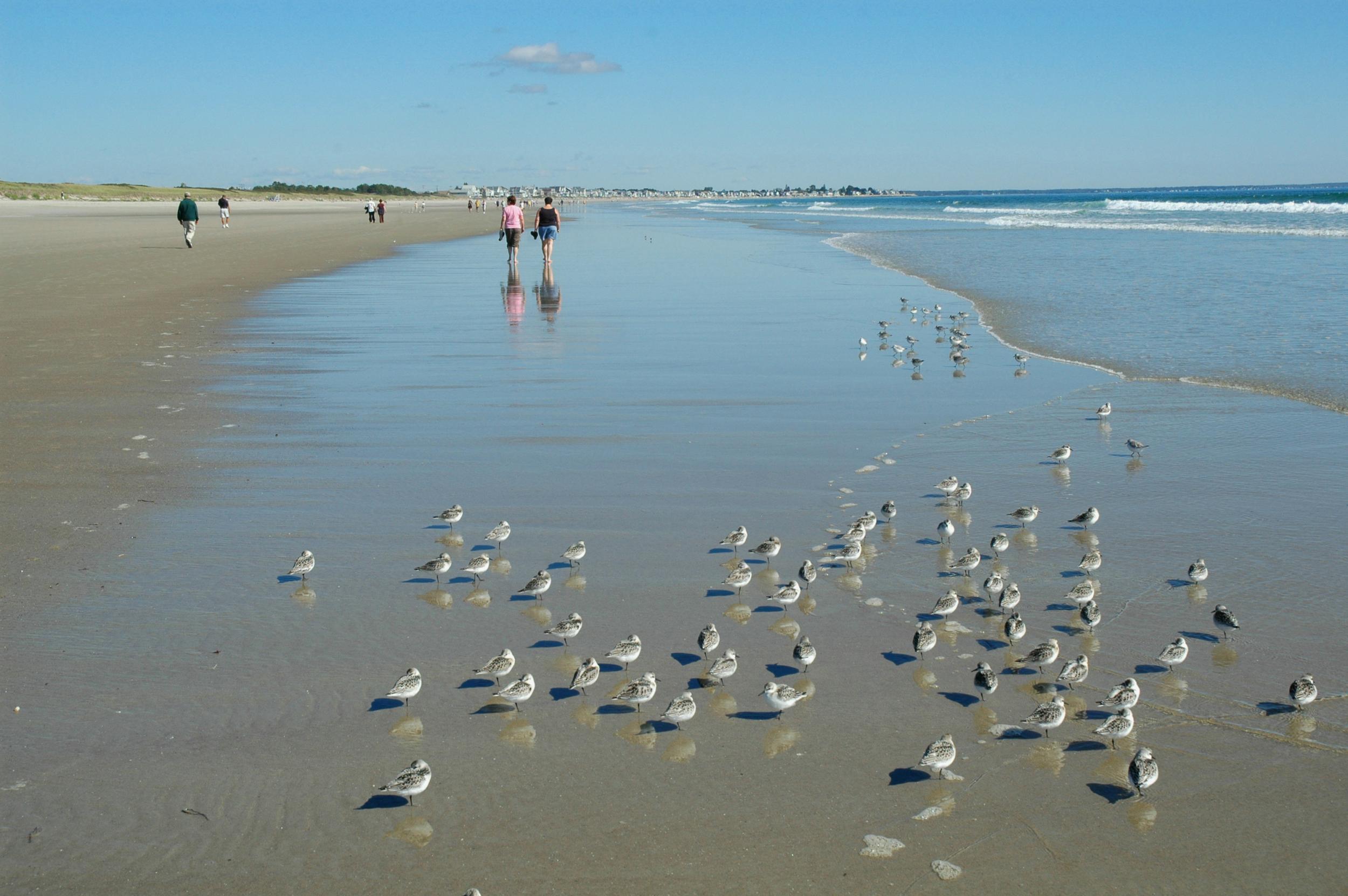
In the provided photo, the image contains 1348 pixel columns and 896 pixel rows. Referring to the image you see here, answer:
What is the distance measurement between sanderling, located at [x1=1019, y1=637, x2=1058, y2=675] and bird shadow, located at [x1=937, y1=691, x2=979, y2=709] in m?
0.56

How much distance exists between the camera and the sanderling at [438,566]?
25.5 ft

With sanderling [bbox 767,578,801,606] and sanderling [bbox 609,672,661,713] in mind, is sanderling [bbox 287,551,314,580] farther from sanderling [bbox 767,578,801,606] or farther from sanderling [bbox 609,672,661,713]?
sanderling [bbox 767,578,801,606]

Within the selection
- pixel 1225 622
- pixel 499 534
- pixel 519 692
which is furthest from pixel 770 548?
pixel 1225 622

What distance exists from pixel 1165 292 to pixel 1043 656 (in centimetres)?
2258

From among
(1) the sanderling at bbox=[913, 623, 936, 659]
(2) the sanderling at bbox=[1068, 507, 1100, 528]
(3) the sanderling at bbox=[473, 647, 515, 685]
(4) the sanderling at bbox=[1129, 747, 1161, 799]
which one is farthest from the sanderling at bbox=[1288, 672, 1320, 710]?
(3) the sanderling at bbox=[473, 647, 515, 685]

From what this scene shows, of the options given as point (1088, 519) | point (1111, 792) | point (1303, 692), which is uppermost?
point (1088, 519)

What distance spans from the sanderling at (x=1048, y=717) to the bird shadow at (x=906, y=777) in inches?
32.0

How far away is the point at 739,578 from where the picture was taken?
7703 millimetres

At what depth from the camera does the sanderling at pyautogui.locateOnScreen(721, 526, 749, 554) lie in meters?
A: 8.25

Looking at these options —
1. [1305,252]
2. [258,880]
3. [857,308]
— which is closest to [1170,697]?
[258,880]

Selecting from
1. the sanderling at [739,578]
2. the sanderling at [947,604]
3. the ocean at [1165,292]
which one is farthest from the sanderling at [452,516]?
the ocean at [1165,292]

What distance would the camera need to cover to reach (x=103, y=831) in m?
4.81

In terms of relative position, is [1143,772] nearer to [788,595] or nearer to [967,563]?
[788,595]

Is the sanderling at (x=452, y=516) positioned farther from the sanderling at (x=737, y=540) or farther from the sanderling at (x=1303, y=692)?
the sanderling at (x=1303, y=692)
